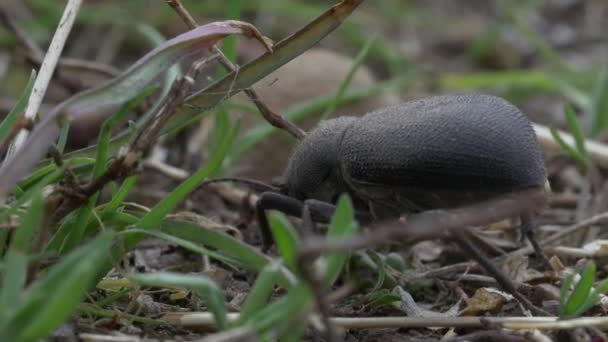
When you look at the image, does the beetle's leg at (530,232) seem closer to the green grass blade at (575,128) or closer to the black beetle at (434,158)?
the black beetle at (434,158)

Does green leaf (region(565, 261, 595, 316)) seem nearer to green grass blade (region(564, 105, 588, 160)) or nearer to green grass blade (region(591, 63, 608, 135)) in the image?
green grass blade (region(564, 105, 588, 160))

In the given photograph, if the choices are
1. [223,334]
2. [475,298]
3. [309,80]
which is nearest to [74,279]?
[223,334]

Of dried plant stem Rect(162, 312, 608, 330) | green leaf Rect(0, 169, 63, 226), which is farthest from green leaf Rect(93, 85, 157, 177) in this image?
dried plant stem Rect(162, 312, 608, 330)

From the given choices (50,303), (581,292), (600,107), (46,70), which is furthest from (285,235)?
(600,107)

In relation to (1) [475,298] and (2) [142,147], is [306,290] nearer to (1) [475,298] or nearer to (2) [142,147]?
(2) [142,147]

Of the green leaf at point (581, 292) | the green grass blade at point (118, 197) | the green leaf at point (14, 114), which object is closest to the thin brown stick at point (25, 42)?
the green leaf at point (14, 114)

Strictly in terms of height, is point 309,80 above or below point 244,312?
below

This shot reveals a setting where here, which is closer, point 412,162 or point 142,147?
point 142,147
